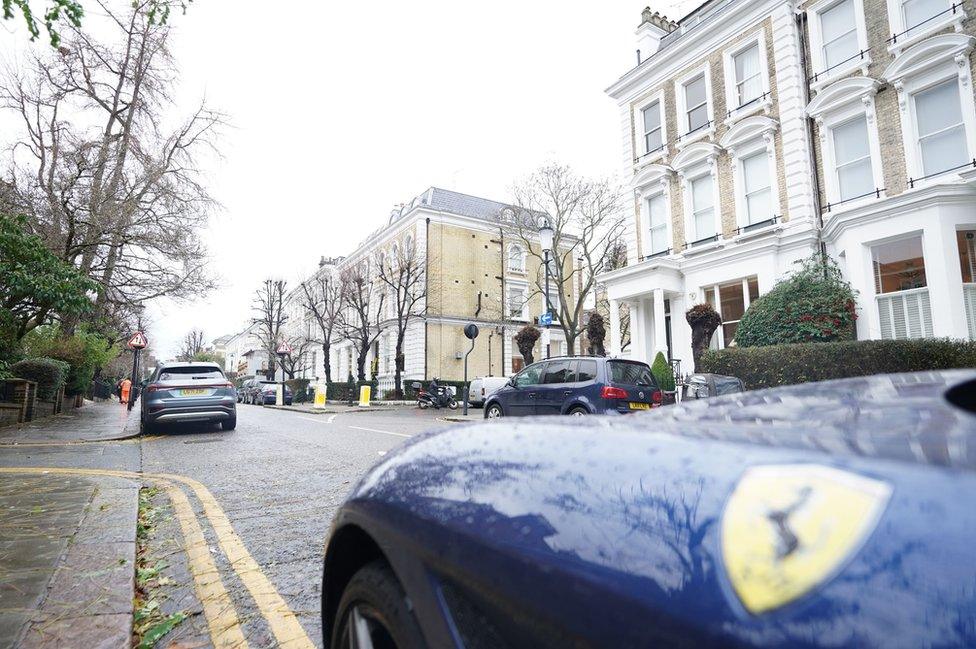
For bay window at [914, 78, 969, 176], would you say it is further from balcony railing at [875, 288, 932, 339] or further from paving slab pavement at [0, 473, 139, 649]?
paving slab pavement at [0, 473, 139, 649]

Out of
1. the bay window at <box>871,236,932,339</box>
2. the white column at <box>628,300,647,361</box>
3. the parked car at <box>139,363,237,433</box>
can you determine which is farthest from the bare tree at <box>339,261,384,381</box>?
the bay window at <box>871,236,932,339</box>

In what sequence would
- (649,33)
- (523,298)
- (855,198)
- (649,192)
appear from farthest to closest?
(523,298) → (649,33) → (649,192) → (855,198)

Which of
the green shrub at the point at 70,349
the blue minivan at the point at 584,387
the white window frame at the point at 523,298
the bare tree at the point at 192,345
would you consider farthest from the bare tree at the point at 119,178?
the bare tree at the point at 192,345

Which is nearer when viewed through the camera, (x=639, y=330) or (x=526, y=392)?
(x=526, y=392)

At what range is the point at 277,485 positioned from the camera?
18.5ft

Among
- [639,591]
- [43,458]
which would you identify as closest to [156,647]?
[639,591]

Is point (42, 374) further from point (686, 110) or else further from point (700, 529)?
point (686, 110)

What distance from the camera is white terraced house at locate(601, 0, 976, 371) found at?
12.4 metres

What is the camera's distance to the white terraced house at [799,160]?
12359 mm

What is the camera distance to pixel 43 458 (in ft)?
23.6

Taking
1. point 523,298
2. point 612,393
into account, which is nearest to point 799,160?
point 612,393

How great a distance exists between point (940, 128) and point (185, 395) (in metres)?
18.4

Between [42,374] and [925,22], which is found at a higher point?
[925,22]

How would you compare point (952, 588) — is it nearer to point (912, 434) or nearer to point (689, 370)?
point (912, 434)
